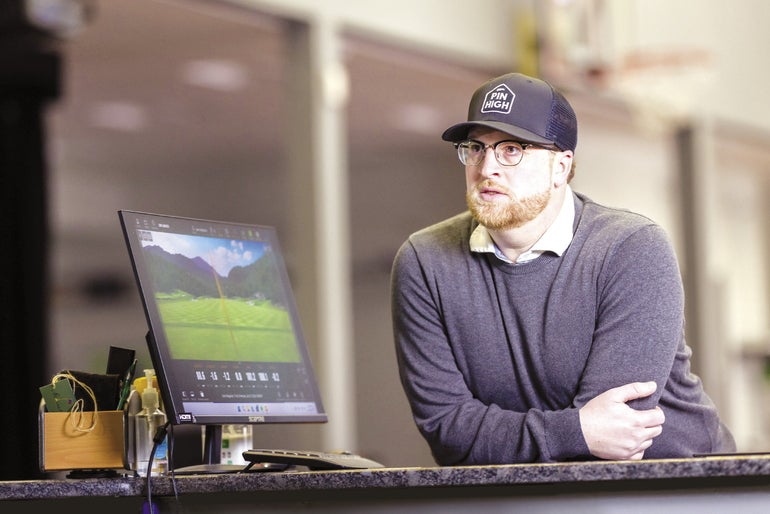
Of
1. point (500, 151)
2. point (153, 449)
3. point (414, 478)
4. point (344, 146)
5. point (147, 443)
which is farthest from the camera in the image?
point (344, 146)

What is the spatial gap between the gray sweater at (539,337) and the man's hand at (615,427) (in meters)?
0.06

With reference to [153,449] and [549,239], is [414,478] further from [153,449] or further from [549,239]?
[549,239]

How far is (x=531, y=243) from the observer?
2.35 m

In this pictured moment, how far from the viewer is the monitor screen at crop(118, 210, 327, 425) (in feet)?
7.23

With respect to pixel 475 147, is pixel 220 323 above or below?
below

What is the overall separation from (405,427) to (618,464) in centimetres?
928

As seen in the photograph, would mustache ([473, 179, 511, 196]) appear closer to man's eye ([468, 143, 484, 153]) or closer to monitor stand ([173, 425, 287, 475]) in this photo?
man's eye ([468, 143, 484, 153])

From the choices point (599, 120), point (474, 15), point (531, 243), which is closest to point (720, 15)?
point (599, 120)

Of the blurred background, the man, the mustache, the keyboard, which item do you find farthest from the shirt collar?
the blurred background

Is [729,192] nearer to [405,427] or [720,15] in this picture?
[720,15]

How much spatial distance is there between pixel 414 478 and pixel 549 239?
2.28 ft

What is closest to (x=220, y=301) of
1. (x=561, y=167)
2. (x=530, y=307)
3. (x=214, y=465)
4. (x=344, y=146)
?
(x=214, y=465)

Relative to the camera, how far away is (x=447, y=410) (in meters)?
2.30

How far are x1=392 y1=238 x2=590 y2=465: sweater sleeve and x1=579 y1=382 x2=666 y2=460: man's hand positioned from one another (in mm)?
20
